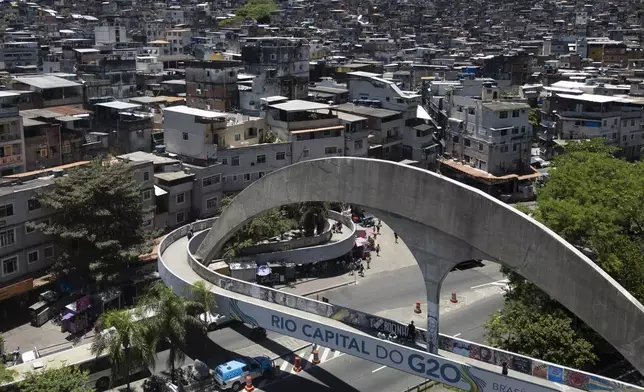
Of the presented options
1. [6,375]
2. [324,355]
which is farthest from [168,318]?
[324,355]

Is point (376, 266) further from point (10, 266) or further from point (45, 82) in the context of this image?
point (45, 82)

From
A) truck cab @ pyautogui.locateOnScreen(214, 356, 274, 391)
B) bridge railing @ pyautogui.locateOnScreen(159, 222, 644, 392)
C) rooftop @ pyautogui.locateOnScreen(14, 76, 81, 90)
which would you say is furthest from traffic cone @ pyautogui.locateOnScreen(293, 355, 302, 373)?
rooftop @ pyautogui.locateOnScreen(14, 76, 81, 90)

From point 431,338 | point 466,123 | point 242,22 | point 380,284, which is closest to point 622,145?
point 466,123

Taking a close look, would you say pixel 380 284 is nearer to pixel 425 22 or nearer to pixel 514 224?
pixel 514 224

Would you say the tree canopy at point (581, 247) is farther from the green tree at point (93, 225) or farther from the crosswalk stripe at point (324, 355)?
the green tree at point (93, 225)

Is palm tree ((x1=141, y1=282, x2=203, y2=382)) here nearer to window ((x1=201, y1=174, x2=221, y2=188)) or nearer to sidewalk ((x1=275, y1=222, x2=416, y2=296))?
sidewalk ((x1=275, y1=222, x2=416, y2=296))

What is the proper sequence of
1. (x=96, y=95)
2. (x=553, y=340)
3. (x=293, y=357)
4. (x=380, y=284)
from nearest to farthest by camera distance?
(x=553, y=340), (x=293, y=357), (x=380, y=284), (x=96, y=95)
